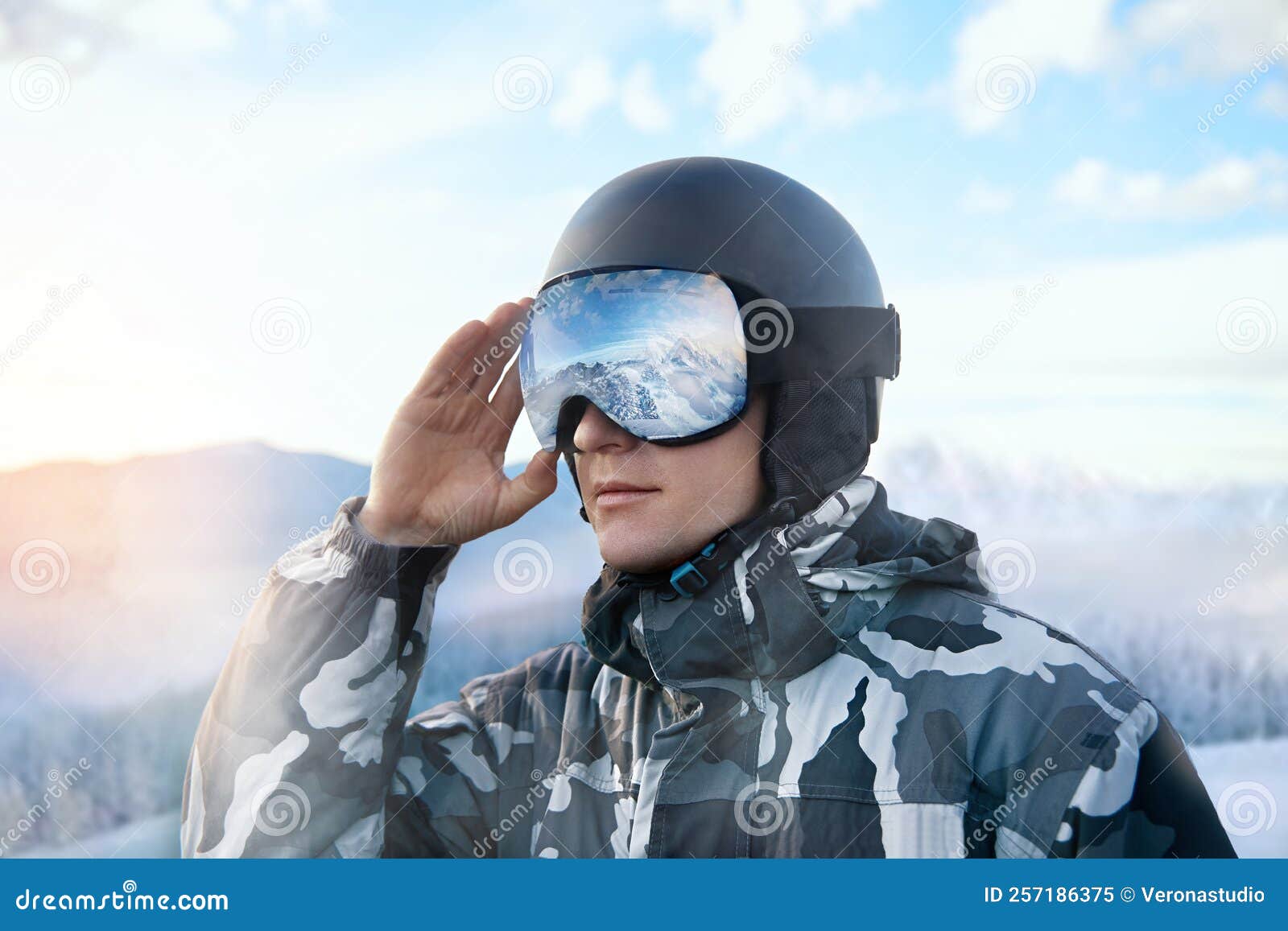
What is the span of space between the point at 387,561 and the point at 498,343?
A: 2.36 ft

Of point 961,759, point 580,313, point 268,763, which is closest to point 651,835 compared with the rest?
point 961,759

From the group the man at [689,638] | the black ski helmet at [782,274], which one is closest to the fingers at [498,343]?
the man at [689,638]

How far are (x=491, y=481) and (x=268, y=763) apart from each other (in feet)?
3.04

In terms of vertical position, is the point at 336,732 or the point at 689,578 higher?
the point at 689,578

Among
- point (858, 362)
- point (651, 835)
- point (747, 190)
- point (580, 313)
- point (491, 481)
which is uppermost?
point (747, 190)

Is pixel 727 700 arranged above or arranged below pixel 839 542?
below

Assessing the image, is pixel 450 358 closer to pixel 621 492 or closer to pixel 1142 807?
pixel 621 492

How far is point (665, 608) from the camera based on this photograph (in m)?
2.31

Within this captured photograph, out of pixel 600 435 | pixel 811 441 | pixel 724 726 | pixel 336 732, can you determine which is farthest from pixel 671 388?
pixel 336 732

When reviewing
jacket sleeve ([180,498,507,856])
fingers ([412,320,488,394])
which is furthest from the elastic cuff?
fingers ([412,320,488,394])

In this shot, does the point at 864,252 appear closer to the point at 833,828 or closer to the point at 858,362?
the point at 858,362

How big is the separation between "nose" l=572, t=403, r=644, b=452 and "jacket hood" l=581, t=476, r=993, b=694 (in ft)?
1.13

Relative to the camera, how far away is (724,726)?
224 cm

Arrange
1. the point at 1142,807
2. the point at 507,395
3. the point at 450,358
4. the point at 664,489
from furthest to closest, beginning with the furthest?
the point at 507,395 → the point at 450,358 → the point at 664,489 → the point at 1142,807
